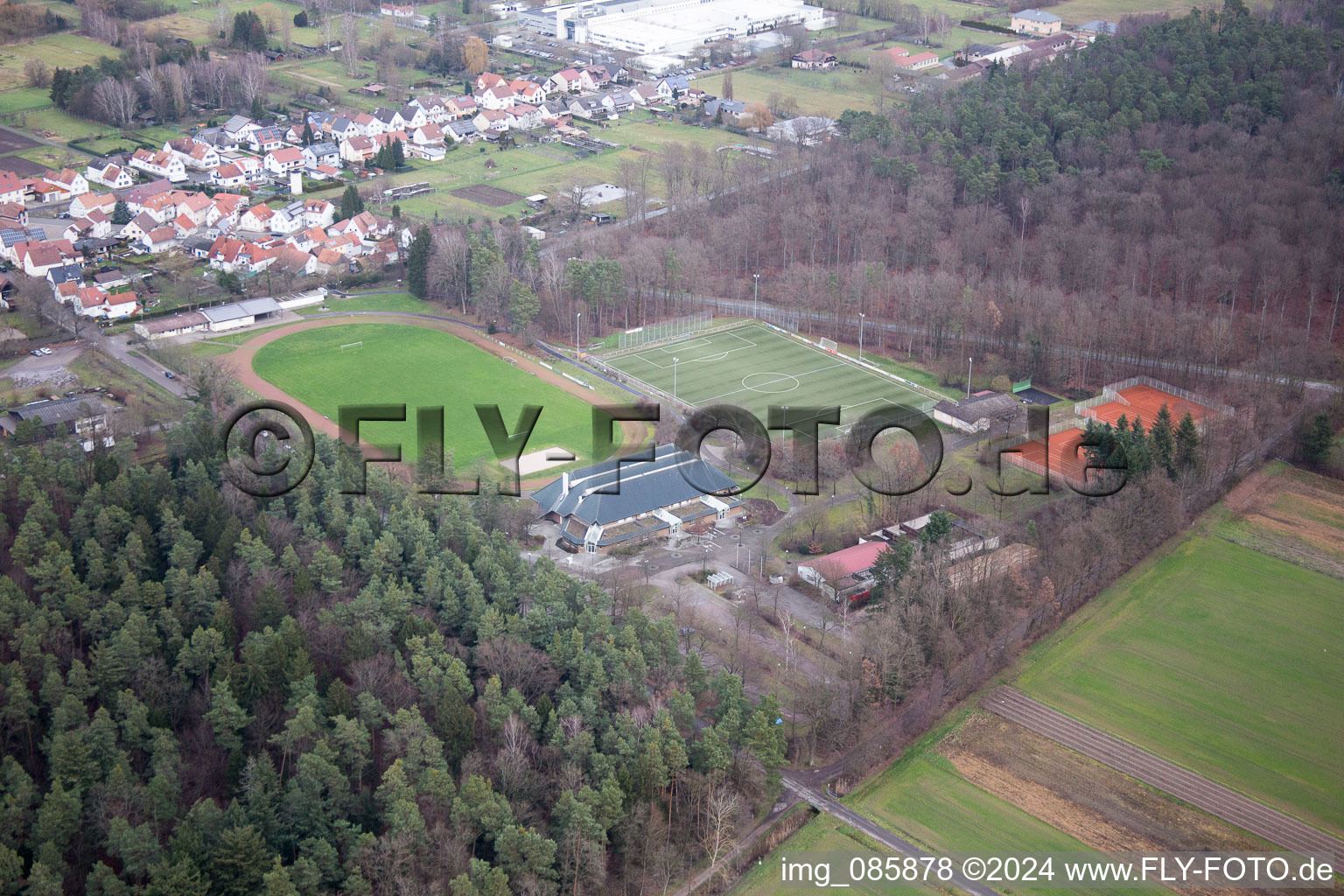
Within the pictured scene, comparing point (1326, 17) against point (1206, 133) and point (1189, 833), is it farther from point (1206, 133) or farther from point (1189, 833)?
point (1189, 833)

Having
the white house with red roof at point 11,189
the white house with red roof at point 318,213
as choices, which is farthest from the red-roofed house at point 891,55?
the white house with red roof at point 11,189

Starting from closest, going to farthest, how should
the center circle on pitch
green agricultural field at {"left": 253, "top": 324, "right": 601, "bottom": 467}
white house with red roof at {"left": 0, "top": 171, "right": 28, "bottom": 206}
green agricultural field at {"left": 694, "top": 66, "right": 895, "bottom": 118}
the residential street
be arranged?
1. green agricultural field at {"left": 253, "top": 324, "right": 601, "bottom": 467}
2. the residential street
3. the center circle on pitch
4. white house with red roof at {"left": 0, "top": 171, "right": 28, "bottom": 206}
5. green agricultural field at {"left": 694, "top": 66, "right": 895, "bottom": 118}

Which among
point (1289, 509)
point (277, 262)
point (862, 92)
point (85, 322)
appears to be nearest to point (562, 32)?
point (862, 92)

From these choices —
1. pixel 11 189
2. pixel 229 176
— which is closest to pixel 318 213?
pixel 229 176

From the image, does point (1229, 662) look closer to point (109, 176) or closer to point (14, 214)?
point (14, 214)
